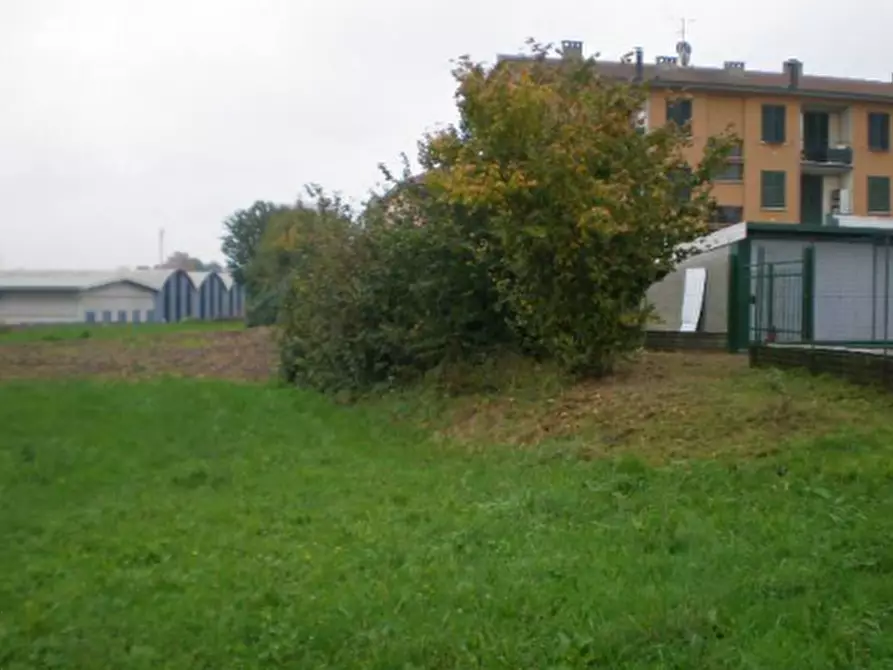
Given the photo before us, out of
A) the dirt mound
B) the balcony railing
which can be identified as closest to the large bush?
the dirt mound

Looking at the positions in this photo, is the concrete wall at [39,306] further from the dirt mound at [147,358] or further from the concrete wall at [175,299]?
the dirt mound at [147,358]

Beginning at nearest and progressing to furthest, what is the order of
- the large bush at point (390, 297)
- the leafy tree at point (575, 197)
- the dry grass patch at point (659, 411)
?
1. the dry grass patch at point (659, 411)
2. the leafy tree at point (575, 197)
3. the large bush at point (390, 297)

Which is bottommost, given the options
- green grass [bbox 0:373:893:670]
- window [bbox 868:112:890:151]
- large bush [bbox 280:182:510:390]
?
green grass [bbox 0:373:893:670]

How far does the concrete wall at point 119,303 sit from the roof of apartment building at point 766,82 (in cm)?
4799

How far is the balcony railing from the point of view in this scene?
47.3 meters

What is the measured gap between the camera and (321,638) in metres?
6.02

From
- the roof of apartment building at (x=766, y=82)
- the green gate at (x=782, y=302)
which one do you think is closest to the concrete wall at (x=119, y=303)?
the roof of apartment building at (x=766, y=82)

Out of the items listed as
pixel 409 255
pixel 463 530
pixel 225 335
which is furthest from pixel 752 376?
pixel 225 335

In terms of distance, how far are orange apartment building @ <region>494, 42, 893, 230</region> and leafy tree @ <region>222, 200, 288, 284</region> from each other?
3741cm

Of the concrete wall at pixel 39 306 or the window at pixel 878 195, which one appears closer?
the window at pixel 878 195

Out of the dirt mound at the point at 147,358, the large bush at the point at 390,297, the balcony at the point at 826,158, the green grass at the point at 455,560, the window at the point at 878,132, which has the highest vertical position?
the window at the point at 878,132

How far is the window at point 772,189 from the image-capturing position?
46031mm

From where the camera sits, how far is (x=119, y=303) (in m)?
83.2

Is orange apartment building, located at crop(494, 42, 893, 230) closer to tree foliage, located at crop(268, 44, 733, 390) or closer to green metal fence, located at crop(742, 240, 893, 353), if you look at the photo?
green metal fence, located at crop(742, 240, 893, 353)
